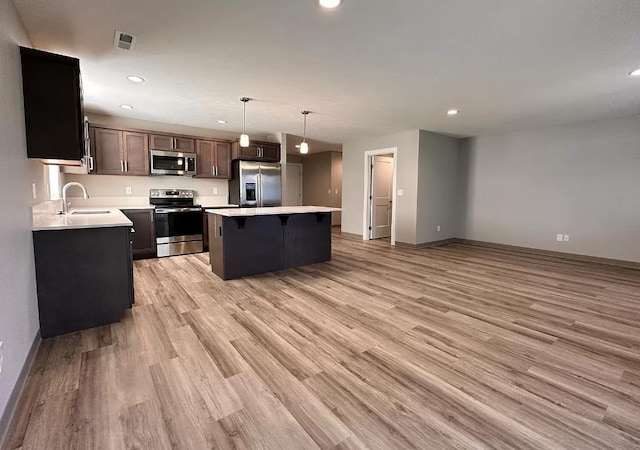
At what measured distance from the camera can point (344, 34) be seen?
2371 millimetres

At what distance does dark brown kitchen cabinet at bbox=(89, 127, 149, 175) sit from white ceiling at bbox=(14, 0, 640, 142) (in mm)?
472

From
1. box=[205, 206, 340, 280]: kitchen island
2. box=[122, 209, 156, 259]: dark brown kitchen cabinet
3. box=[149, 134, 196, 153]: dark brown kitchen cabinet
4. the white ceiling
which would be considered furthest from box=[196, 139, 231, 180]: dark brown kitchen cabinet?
box=[205, 206, 340, 280]: kitchen island

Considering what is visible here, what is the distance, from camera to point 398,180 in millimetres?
6516

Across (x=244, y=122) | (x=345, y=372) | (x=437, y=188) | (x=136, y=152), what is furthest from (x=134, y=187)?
(x=437, y=188)

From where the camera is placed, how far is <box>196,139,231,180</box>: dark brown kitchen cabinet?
5.79 meters

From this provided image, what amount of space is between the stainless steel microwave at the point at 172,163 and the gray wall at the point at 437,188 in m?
4.55

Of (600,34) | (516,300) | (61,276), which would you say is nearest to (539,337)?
(516,300)

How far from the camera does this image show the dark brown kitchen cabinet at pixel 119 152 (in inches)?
189

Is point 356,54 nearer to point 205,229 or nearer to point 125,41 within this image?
point 125,41

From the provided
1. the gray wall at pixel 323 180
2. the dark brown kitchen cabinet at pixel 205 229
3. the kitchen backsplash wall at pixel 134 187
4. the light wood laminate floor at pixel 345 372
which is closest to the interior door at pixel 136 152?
the kitchen backsplash wall at pixel 134 187

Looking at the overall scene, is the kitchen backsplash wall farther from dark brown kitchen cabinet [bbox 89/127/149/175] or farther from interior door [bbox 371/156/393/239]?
interior door [bbox 371/156/393/239]

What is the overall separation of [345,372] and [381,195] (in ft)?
19.2

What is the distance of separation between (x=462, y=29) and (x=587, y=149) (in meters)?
4.75

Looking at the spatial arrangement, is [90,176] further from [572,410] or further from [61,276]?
[572,410]
